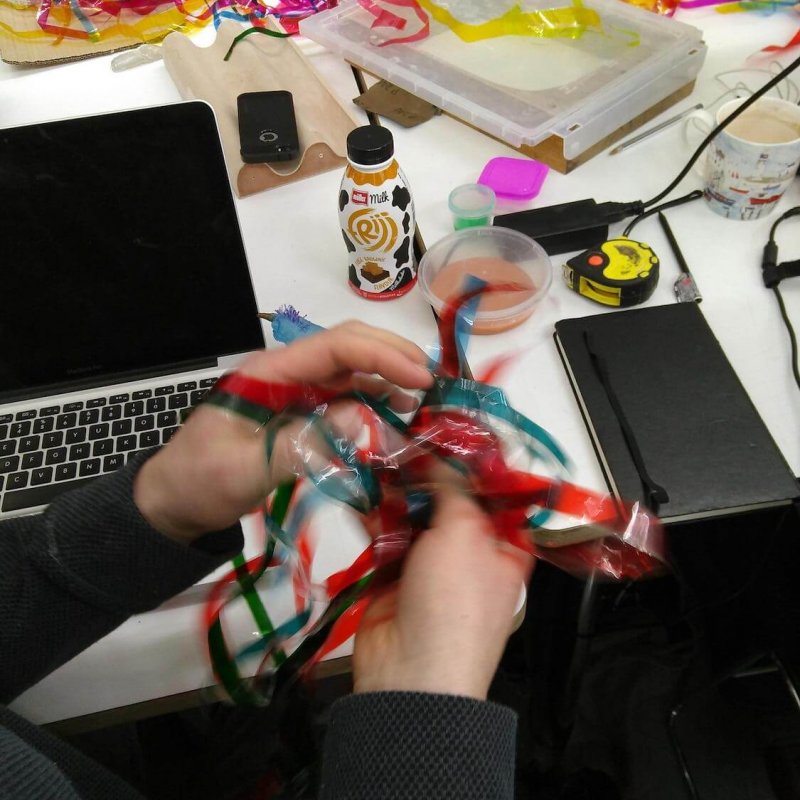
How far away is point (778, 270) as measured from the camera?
0.84 meters

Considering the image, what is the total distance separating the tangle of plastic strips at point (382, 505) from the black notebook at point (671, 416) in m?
0.05

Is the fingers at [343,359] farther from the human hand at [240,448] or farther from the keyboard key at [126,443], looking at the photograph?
the keyboard key at [126,443]

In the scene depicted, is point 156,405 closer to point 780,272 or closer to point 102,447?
point 102,447

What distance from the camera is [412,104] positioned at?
1.13m

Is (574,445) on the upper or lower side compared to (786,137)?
lower

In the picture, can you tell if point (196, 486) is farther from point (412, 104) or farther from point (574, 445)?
point (412, 104)

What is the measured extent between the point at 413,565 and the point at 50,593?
0.30 meters

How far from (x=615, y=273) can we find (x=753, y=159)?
0.21m

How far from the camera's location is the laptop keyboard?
2.33ft

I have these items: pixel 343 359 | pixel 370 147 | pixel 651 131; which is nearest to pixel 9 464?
pixel 343 359

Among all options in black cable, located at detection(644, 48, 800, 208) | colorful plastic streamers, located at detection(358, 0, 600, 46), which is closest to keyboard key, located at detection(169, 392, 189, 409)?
black cable, located at detection(644, 48, 800, 208)

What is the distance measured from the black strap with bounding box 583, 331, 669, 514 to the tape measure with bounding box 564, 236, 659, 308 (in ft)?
0.22

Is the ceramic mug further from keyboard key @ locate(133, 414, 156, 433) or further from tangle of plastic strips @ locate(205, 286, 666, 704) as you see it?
keyboard key @ locate(133, 414, 156, 433)

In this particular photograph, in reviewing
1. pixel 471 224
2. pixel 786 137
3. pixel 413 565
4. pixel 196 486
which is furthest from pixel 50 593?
pixel 786 137
